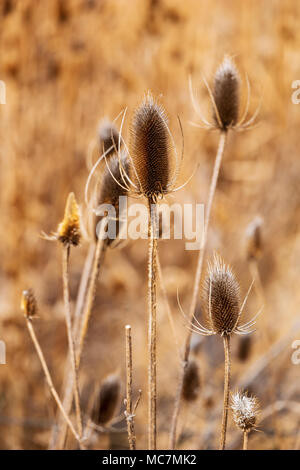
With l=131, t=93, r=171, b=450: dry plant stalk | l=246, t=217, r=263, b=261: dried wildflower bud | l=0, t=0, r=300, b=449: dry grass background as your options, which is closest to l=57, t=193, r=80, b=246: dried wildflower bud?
l=131, t=93, r=171, b=450: dry plant stalk

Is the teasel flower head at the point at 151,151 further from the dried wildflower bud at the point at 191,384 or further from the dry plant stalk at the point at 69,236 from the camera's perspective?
the dried wildflower bud at the point at 191,384

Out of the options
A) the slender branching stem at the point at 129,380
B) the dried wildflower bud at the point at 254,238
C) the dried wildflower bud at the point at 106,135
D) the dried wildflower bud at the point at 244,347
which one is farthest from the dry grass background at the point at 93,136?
the slender branching stem at the point at 129,380

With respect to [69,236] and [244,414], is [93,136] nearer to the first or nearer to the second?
[69,236]

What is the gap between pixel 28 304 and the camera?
53 centimetres

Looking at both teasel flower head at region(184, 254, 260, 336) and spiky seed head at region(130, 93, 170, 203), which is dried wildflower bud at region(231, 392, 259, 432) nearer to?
teasel flower head at region(184, 254, 260, 336)

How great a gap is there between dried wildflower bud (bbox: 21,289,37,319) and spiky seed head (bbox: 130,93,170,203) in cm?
20

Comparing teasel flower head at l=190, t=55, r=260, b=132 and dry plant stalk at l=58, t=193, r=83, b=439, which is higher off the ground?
teasel flower head at l=190, t=55, r=260, b=132

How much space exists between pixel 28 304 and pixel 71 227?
0.37ft

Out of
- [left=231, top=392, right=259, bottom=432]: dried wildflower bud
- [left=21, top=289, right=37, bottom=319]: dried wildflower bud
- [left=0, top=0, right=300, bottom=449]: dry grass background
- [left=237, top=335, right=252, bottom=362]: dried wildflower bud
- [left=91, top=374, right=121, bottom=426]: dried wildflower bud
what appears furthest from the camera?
[left=0, top=0, right=300, bottom=449]: dry grass background

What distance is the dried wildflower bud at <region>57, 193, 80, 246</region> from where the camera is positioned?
0.52 metres

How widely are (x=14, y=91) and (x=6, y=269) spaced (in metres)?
0.49

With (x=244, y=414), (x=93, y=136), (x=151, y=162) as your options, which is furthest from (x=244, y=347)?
(x=93, y=136)

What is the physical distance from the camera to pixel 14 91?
3.76 ft
